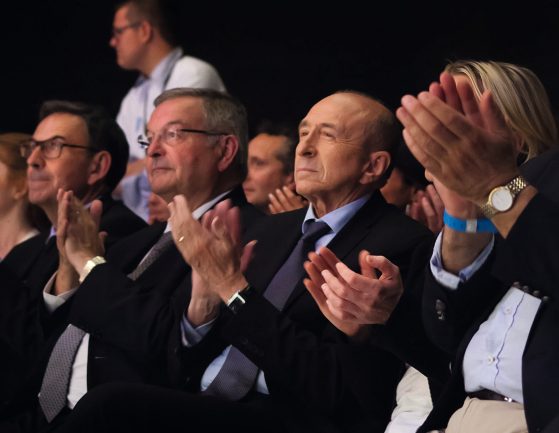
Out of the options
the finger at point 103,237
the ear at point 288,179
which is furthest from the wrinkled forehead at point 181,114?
the ear at point 288,179

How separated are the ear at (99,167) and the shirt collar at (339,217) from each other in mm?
1269

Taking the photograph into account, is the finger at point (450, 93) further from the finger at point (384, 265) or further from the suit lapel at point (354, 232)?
the suit lapel at point (354, 232)

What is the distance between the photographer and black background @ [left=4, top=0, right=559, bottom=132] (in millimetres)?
4332

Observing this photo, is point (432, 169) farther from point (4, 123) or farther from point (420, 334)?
point (4, 123)

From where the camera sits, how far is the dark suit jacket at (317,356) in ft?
8.60

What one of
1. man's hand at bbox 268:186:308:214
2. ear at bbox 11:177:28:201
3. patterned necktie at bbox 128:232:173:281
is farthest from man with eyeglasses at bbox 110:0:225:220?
patterned necktie at bbox 128:232:173:281

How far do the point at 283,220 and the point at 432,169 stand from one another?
142cm

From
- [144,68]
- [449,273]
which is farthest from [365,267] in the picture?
[144,68]

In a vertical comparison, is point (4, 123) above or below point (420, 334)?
below

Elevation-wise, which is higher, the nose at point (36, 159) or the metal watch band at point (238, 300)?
the metal watch band at point (238, 300)

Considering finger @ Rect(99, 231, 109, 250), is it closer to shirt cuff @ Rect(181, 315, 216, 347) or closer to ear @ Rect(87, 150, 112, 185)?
ear @ Rect(87, 150, 112, 185)

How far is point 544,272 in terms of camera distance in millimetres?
1803

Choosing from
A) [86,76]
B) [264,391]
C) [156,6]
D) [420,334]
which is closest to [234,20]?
[156,6]

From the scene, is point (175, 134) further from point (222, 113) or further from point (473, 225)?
point (473, 225)
